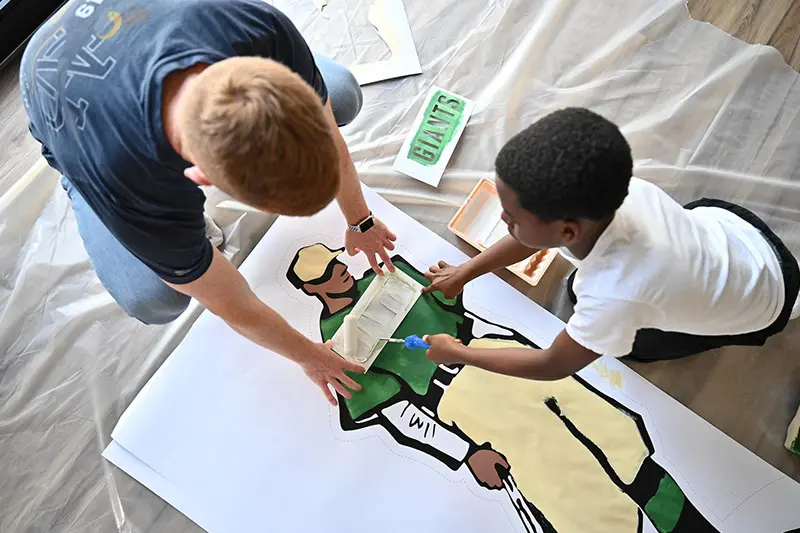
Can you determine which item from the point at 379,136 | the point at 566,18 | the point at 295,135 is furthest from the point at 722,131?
the point at 295,135

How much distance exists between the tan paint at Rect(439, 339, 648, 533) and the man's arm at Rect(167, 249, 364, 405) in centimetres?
20

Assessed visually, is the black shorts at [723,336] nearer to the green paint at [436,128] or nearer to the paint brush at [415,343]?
the paint brush at [415,343]

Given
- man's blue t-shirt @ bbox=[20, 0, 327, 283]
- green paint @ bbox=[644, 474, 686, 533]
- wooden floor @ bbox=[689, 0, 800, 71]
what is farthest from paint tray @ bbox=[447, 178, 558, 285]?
wooden floor @ bbox=[689, 0, 800, 71]

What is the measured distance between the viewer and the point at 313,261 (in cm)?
107

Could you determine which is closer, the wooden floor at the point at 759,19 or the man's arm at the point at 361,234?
the man's arm at the point at 361,234

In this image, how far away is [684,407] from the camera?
98 cm

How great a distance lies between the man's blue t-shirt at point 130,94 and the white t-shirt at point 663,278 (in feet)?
1.56

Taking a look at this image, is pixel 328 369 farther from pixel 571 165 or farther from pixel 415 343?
pixel 571 165

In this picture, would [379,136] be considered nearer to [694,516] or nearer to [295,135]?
[295,135]

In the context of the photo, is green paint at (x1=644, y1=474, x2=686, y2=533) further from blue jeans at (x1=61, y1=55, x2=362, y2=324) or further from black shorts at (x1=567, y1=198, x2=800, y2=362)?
blue jeans at (x1=61, y1=55, x2=362, y2=324)

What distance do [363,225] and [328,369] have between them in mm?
245

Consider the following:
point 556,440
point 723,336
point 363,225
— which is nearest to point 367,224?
point 363,225

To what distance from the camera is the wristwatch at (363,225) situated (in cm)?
101

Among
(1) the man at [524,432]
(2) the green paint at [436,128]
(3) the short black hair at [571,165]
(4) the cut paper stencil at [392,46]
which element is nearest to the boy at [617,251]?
Result: (3) the short black hair at [571,165]
